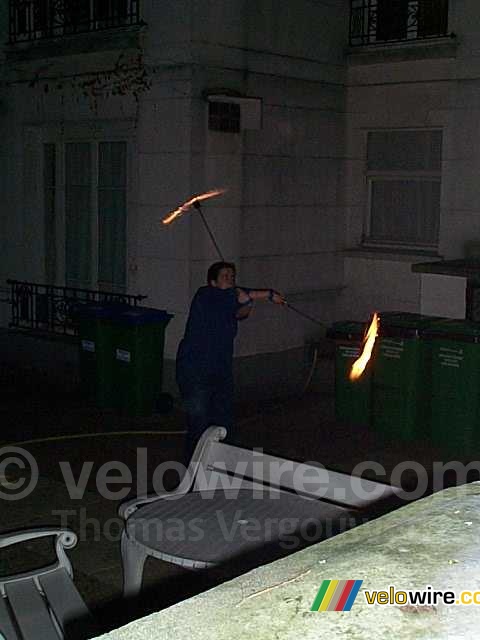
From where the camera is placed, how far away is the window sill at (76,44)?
12.3 m

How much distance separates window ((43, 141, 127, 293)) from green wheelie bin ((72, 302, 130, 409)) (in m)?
2.73

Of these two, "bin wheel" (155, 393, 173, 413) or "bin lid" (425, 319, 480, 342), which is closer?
"bin lid" (425, 319, 480, 342)

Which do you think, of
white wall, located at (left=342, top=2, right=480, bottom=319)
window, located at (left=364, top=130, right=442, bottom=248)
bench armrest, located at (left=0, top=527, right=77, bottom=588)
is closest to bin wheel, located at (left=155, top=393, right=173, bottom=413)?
white wall, located at (left=342, top=2, right=480, bottom=319)

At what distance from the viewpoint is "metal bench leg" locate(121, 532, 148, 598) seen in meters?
4.27

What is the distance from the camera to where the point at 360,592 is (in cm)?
171

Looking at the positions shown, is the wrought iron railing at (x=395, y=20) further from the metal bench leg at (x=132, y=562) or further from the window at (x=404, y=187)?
the metal bench leg at (x=132, y=562)

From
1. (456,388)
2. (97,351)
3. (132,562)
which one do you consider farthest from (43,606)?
(97,351)

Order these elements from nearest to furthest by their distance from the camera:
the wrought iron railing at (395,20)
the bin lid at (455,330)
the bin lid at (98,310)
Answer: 1. the bin lid at (455,330)
2. the bin lid at (98,310)
3. the wrought iron railing at (395,20)

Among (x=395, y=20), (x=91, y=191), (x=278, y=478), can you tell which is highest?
(x=395, y=20)

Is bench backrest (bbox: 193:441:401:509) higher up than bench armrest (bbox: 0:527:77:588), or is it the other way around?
bench backrest (bbox: 193:441:401:509)

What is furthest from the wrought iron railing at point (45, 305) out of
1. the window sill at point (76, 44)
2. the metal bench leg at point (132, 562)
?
the metal bench leg at point (132, 562)

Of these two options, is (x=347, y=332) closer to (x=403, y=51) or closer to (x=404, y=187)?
(x=404, y=187)

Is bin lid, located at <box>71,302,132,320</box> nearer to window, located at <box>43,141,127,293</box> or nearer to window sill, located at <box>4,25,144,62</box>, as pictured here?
window, located at <box>43,141,127,293</box>

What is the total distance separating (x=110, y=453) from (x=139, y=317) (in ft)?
5.63
